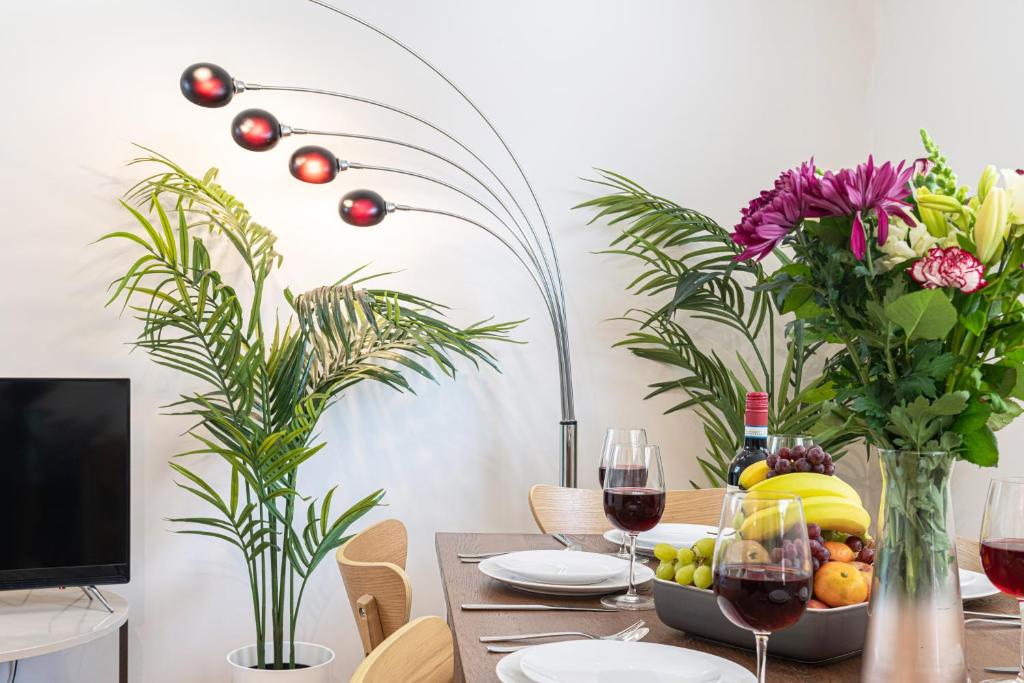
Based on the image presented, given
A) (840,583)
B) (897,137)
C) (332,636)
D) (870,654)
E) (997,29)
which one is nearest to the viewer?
(870,654)

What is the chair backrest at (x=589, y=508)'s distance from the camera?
2.61m

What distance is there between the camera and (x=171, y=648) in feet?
10.9

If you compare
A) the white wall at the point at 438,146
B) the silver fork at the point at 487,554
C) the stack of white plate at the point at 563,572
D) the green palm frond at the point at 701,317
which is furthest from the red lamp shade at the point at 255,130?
→ the stack of white plate at the point at 563,572

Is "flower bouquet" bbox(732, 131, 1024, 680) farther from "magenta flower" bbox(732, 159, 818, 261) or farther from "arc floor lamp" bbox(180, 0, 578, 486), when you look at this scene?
"arc floor lamp" bbox(180, 0, 578, 486)

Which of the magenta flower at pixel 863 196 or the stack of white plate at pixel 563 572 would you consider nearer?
the magenta flower at pixel 863 196

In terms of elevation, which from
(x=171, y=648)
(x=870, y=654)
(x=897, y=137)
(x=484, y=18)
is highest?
(x=484, y=18)

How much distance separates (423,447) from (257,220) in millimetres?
964

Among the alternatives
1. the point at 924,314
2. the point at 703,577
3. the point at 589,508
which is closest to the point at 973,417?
the point at 924,314

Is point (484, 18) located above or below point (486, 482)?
above

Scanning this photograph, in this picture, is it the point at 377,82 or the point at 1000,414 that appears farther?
the point at 377,82

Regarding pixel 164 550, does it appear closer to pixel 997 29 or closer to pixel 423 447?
pixel 423 447

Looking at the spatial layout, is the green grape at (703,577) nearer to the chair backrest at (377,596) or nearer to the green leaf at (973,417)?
the green leaf at (973,417)

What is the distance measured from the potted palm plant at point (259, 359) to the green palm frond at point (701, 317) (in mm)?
618

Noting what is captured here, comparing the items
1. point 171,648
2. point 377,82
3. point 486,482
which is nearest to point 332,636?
point 171,648
